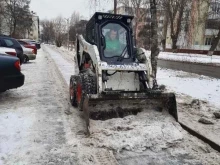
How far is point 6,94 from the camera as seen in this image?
27.4 ft

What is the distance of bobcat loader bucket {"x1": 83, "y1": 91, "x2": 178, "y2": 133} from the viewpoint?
532 centimetres

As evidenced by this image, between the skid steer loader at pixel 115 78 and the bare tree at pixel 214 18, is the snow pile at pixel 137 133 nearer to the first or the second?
the skid steer loader at pixel 115 78

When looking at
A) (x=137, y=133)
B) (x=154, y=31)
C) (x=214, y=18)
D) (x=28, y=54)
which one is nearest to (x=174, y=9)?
(x=28, y=54)

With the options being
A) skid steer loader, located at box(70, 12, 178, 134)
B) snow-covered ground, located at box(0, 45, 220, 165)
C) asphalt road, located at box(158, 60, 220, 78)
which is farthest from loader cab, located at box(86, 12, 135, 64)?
asphalt road, located at box(158, 60, 220, 78)

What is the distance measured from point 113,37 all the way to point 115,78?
39.5 inches

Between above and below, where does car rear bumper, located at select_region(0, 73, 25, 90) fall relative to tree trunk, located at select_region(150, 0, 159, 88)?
below

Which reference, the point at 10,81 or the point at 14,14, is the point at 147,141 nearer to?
the point at 10,81

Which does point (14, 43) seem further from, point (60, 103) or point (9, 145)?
point (9, 145)

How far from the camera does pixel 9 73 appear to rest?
7254 millimetres

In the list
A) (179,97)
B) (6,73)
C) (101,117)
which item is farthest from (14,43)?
(101,117)

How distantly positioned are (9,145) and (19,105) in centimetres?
265

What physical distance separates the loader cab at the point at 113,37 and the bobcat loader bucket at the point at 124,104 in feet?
3.59

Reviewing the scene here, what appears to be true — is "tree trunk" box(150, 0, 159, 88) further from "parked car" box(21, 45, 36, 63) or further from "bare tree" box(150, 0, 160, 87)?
"parked car" box(21, 45, 36, 63)

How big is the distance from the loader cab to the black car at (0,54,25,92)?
2375 mm
